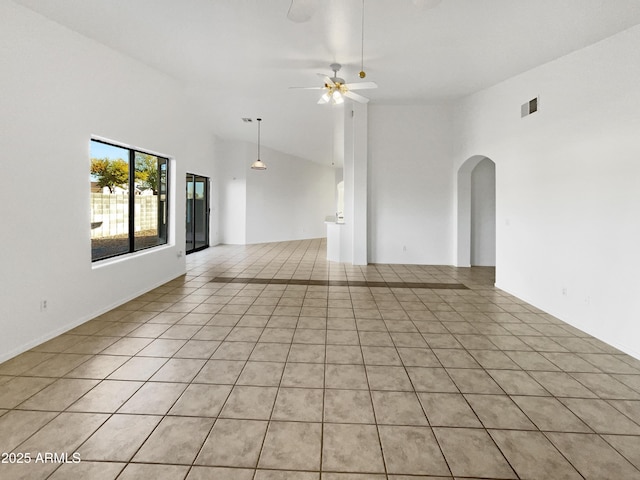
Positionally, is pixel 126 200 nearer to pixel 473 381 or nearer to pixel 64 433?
pixel 64 433

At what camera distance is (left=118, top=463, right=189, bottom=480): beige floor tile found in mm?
1633

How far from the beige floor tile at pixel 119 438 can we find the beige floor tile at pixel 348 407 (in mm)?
1059

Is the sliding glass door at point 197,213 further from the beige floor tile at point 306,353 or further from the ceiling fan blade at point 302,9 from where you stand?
the ceiling fan blade at point 302,9

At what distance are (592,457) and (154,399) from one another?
260cm

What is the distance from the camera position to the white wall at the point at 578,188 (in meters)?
3.30

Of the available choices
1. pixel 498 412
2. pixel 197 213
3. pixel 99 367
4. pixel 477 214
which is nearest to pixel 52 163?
pixel 99 367

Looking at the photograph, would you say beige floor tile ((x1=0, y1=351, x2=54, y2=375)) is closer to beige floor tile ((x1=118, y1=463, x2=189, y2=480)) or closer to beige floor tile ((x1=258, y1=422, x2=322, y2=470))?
beige floor tile ((x1=118, y1=463, x2=189, y2=480))

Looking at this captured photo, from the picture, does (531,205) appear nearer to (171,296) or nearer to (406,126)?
(406,126)

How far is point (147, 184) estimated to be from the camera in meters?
5.50

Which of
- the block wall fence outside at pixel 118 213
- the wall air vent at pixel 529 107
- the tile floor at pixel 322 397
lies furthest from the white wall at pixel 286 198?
the wall air vent at pixel 529 107

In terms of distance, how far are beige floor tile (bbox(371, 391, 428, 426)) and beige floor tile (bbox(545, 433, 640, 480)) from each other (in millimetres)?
726

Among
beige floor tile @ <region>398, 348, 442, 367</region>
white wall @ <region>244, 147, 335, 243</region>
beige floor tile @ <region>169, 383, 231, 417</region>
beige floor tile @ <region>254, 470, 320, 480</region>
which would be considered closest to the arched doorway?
beige floor tile @ <region>398, 348, 442, 367</region>

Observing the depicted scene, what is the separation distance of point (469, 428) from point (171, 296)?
4195 millimetres

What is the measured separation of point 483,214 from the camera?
24.7 feet
